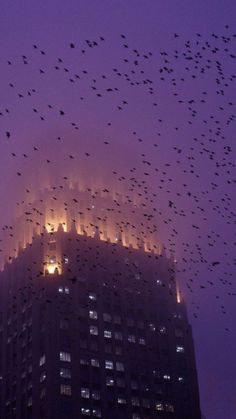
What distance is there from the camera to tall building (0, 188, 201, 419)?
523 feet

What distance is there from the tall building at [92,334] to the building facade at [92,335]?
0.24 meters

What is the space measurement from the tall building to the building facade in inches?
9.4

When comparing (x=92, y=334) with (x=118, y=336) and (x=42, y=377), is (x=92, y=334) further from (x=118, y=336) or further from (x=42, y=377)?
(x=42, y=377)

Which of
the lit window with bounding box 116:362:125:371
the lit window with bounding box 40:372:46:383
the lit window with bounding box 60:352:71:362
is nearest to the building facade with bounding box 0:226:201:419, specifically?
the lit window with bounding box 60:352:71:362

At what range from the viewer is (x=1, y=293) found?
189 metres

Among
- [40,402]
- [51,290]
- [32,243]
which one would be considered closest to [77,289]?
[51,290]

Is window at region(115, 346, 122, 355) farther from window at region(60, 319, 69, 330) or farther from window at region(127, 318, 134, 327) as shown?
window at region(60, 319, 69, 330)

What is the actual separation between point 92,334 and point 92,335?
0.31 metres

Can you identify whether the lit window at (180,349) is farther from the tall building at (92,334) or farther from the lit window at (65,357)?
the lit window at (65,357)

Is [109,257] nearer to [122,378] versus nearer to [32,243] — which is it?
[32,243]

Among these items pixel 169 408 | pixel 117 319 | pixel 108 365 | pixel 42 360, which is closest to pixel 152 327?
pixel 117 319

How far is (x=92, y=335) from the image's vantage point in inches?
6654

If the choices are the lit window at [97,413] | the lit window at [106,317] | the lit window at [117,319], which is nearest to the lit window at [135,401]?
the lit window at [97,413]

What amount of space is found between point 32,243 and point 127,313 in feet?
95.1
